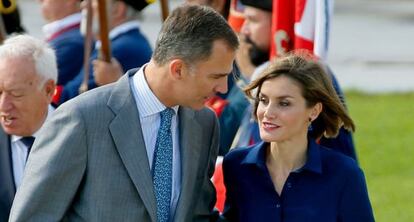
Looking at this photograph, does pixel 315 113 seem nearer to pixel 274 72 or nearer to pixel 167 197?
pixel 274 72

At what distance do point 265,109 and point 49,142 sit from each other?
91cm

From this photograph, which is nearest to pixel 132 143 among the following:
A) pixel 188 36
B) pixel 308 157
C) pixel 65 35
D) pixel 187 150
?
pixel 187 150

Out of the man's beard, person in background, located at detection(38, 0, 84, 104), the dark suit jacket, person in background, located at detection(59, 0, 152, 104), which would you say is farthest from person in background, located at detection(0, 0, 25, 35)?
the dark suit jacket

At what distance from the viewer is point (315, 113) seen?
5914mm

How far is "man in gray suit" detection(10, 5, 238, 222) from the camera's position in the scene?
5.57 meters

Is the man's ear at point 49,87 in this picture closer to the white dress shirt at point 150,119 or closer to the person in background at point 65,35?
the white dress shirt at point 150,119

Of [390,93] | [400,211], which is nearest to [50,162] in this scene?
[400,211]

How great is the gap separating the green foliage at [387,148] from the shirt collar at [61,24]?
2.85m

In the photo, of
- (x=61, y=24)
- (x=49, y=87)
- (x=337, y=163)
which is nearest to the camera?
(x=337, y=163)

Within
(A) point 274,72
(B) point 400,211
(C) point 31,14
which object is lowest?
(C) point 31,14

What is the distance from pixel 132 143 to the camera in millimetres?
5633

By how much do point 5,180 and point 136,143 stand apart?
36.9 inches

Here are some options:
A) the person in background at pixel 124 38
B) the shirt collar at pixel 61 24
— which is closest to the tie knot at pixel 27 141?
the person in background at pixel 124 38

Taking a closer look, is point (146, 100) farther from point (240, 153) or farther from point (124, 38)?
point (124, 38)
